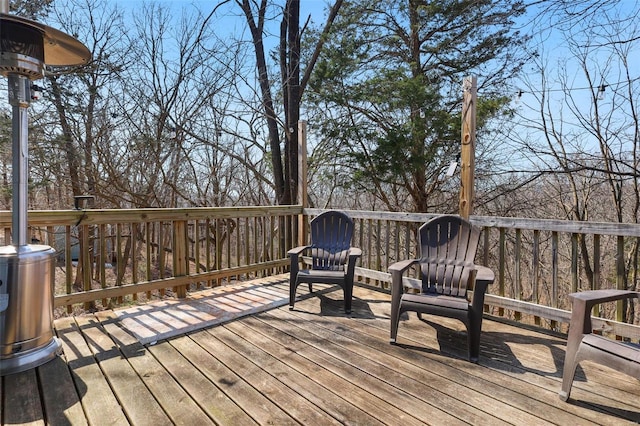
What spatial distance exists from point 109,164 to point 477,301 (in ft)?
23.8

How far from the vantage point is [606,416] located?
5.65 feet

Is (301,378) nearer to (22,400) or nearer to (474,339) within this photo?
(474,339)

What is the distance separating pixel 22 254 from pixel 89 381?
0.87m

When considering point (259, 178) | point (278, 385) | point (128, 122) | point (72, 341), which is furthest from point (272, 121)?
point (278, 385)

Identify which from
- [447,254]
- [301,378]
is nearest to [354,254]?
[447,254]

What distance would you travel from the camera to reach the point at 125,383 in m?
1.98

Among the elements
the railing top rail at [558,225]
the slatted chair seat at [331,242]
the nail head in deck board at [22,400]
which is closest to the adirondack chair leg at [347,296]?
the slatted chair seat at [331,242]

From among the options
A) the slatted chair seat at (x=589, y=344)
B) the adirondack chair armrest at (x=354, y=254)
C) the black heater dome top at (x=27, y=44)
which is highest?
the black heater dome top at (x=27, y=44)

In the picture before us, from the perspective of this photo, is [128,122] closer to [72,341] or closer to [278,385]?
[72,341]

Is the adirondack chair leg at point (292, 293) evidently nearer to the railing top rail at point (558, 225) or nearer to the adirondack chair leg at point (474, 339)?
the railing top rail at point (558, 225)

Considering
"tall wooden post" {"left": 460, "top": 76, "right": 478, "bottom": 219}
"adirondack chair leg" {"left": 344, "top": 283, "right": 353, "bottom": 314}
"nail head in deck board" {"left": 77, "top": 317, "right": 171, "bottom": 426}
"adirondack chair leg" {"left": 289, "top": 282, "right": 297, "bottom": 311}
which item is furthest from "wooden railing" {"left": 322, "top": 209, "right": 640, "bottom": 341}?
"nail head in deck board" {"left": 77, "top": 317, "right": 171, "bottom": 426}

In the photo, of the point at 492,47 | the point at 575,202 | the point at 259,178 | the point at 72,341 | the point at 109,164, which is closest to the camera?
the point at 72,341

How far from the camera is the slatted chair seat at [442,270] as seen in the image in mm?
2420

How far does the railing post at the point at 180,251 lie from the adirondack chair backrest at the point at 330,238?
1360 millimetres
